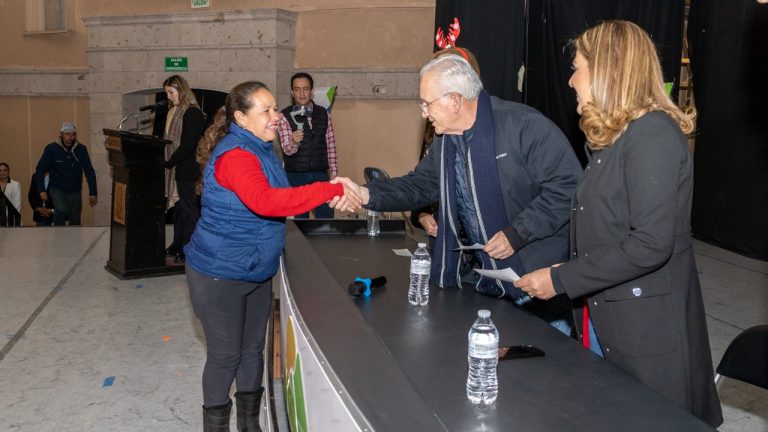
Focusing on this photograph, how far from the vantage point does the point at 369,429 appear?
1593 mm

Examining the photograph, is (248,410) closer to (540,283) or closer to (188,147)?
(540,283)

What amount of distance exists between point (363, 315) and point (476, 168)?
2.55 feet

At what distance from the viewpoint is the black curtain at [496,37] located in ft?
22.3

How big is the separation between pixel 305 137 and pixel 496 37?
85.1 inches

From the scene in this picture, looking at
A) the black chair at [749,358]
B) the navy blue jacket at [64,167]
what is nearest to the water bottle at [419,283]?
the black chair at [749,358]

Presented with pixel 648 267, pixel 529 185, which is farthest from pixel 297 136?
pixel 648 267

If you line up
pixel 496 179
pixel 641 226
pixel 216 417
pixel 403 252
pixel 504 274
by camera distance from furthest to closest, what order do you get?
pixel 403 252
pixel 216 417
pixel 496 179
pixel 504 274
pixel 641 226

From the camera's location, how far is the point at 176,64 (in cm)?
1145

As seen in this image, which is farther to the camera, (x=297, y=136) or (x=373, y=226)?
(x=297, y=136)

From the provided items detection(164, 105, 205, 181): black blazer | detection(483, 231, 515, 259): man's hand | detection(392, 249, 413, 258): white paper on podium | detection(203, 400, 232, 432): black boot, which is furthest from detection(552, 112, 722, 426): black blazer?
detection(164, 105, 205, 181): black blazer

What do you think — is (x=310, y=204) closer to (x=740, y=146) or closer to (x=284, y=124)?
(x=284, y=124)

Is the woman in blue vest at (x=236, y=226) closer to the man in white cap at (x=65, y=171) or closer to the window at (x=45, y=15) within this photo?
the man in white cap at (x=65, y=171)

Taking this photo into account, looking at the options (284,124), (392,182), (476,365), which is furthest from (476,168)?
(284,124)

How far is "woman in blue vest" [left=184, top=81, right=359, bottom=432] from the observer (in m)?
3.14
